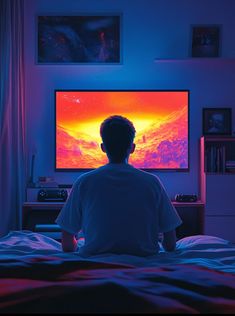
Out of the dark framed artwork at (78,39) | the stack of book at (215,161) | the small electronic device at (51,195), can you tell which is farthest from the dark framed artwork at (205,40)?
the small electronic device at (51,195)

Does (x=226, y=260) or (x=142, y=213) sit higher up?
(x=142, y=213)

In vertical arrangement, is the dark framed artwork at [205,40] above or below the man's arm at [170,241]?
above

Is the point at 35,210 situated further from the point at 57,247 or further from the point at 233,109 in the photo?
the point at 57,247

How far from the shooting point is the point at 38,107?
16.2 feet

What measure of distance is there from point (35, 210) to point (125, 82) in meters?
1.61

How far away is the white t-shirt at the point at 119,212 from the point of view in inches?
65.9

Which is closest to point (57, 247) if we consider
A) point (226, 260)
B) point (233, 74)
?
point (226, 260)

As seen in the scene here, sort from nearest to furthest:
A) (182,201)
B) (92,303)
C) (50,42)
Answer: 1. (92,303)
2. (182,201)
3. (50,42)

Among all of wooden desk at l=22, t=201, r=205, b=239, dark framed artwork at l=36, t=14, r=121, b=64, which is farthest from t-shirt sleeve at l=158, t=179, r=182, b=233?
dark framed artwork at l=36, t=14, r=121, b=64

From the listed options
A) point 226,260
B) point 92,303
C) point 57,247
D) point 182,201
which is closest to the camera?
point 92,303

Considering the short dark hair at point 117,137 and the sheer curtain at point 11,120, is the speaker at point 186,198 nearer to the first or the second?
the sheer curtain at point 11,120

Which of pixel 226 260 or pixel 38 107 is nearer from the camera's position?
pixel 226 260

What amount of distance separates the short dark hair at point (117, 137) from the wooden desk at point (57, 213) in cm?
274

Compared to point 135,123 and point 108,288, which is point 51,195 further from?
point 108,288
